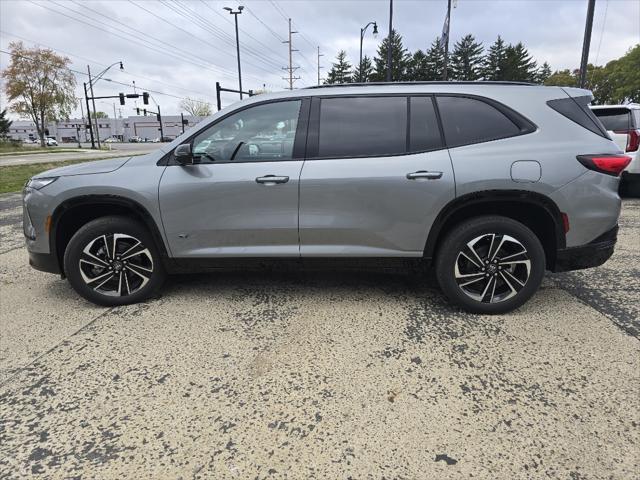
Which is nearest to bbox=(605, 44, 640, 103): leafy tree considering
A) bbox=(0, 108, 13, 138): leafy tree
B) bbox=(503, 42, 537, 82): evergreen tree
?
bbox=(503, 42, 537, 82): evergreen tree

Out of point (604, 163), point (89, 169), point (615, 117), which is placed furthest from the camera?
point (615, 117)

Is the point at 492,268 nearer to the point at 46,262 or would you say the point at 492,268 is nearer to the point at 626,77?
the point at 46,262

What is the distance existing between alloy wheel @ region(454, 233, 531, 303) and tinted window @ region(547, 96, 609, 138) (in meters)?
1.02

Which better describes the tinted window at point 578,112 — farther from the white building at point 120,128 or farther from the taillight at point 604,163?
the white building at point 120,128

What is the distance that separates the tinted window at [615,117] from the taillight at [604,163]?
615cm

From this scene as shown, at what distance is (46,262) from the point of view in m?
3.53

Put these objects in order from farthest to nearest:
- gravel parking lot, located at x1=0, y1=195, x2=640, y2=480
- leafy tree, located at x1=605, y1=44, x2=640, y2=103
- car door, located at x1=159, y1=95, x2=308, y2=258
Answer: leafy tree, located at x1=605, y1=44, x2=640, y2=103, car door, located at x1=159, y1=95, x2=308, y2=258, gravel parking lot, located at x1=0, y1=195, x2=640, y2=480

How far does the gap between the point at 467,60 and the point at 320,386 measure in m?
79.4

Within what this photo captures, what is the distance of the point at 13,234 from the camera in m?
6.52

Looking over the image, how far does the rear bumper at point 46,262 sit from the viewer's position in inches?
138

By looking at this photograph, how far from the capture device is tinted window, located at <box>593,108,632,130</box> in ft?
26.5

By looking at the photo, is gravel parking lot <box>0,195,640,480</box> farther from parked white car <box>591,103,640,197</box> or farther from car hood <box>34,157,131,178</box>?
parked white car <box>591,103,640,197</box>

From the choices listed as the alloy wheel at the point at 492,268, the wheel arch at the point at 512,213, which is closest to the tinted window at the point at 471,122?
the wheel arch at the point at 512,213

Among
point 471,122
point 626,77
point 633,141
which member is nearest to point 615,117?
point 633,141
